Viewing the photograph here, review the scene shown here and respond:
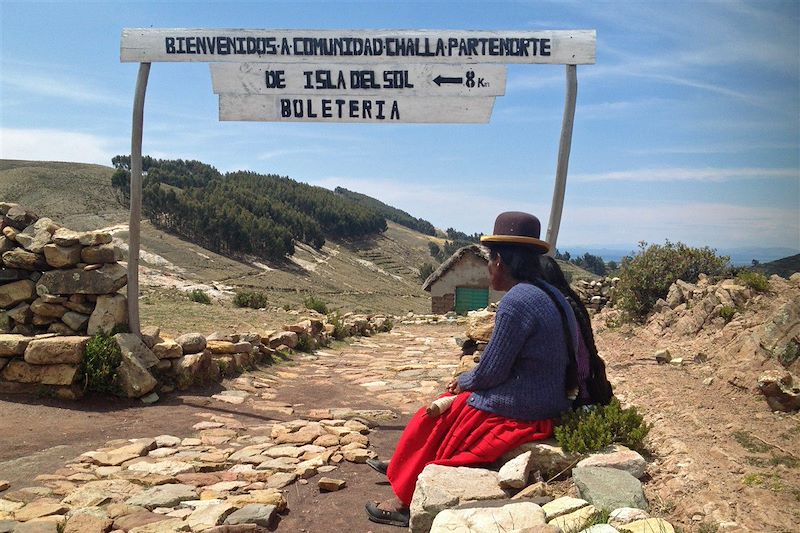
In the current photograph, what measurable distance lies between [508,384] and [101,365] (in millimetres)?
5275

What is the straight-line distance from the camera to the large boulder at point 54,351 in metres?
6.89

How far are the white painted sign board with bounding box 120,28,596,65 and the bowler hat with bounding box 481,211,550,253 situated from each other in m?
3.68

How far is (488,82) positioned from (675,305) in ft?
16.6

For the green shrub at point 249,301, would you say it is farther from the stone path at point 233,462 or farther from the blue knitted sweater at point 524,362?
the blue knitted sweater at point 524,362

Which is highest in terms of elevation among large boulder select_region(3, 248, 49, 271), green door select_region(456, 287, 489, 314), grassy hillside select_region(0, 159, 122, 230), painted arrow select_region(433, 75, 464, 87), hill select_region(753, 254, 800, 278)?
grassy hillside select_region(0, 159, 122, 230)

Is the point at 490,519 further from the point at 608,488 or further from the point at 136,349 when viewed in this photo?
the point at 136,349

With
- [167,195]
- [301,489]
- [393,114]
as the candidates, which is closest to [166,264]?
[167,195]

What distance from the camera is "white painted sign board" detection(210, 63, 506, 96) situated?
7141 mm

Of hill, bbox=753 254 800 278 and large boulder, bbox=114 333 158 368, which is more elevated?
hill, bbox=753 254 800 278

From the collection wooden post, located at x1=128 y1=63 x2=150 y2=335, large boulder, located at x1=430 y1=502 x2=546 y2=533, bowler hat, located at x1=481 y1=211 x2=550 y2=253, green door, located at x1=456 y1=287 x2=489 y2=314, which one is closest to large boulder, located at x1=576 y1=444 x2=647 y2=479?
large boulder, located at x1=430 y1=502 x2=546 y2=533

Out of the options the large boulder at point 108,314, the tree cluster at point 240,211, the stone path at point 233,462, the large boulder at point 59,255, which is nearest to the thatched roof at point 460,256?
the stone path at point 233,462

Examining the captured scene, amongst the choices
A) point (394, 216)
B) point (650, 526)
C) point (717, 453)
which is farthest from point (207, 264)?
point (394, 216)

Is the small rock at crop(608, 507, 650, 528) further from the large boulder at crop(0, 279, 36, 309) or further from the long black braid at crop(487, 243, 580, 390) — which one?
the large boulder at crop(0, 279, 36, 309)

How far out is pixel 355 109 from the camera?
291 inches
